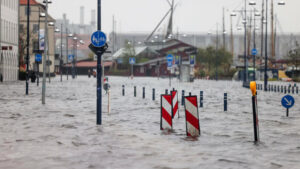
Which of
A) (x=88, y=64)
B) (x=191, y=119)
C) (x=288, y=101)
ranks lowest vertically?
(x=191, y=119)

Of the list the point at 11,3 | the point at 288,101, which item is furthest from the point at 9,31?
the point at 288,101

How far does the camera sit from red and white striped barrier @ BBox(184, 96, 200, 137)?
568 inches

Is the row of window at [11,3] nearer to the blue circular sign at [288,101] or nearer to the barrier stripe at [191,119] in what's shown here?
the blue circular sign at [288,101]

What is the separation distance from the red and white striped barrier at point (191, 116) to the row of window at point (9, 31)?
190ft

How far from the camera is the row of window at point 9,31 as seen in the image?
2761 inches

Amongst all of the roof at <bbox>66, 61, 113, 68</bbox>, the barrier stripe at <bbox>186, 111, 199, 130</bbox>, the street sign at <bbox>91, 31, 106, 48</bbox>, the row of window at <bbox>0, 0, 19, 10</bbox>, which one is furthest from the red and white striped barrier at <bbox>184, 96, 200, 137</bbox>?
the roof at <bbox>66, 61, 113, 68</bbox>

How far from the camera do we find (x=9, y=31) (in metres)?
73.1

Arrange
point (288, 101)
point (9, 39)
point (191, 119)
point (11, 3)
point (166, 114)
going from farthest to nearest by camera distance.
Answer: point (11, 3), point (9, 39), point (288, 101), point (166, 114), point (191, 119)

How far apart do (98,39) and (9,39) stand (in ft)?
194

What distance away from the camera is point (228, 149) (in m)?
12.2

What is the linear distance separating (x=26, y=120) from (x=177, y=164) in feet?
31.5

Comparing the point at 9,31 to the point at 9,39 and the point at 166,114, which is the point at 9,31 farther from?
the point at 166,114

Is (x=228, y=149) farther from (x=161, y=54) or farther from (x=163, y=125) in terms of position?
(x=161, y=54)

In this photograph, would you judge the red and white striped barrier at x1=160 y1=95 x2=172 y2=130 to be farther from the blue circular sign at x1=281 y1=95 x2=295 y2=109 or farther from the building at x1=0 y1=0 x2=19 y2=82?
the building at x1=0 y1=0 x2=19 y2=82
